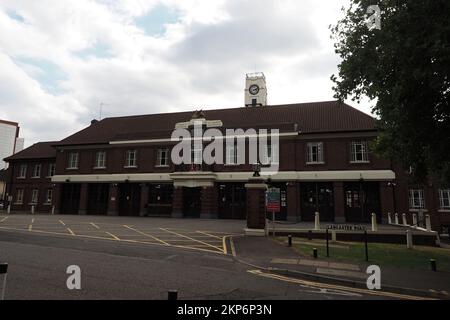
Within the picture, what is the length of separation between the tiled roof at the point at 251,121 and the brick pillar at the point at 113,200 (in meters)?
5.47

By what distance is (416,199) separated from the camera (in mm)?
30984

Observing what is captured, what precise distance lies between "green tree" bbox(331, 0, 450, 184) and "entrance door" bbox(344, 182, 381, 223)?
16274 mm

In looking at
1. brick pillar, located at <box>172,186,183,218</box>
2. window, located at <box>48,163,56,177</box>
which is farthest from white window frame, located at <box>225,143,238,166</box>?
window, located at <box>48,163,56,177</box>

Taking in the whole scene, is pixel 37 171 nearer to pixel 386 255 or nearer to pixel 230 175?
pixel 230 175

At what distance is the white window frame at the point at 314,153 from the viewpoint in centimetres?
3111

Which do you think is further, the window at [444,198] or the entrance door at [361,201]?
the window at [444,198]

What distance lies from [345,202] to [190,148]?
15.6m

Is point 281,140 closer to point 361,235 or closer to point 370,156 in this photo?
point 370,156

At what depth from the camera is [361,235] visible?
1798 centimetres

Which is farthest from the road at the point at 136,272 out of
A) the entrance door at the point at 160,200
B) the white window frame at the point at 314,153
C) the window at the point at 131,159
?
the window at the point at 131,159

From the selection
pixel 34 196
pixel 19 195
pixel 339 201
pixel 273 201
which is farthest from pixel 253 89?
pixel 273 201

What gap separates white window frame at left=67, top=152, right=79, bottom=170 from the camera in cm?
3934

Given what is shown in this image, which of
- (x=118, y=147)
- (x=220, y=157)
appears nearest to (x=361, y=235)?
(x=220, y=157)

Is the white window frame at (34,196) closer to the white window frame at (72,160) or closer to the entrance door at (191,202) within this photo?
the white window frame at (72,160)
